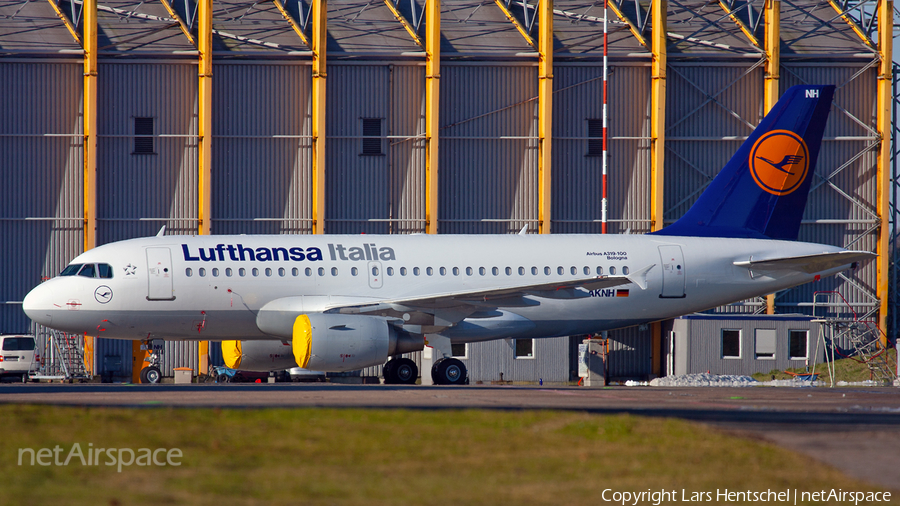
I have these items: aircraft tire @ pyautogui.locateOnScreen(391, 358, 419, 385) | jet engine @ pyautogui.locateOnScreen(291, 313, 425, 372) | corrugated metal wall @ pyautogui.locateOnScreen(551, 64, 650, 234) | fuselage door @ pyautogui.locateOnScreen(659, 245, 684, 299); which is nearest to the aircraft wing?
fuselage door @ pyautogui.locateOnScreen(659, 245, 684, 299)

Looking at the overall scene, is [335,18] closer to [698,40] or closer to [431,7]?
[431,7]

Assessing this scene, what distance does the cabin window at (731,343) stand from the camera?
31.9 m

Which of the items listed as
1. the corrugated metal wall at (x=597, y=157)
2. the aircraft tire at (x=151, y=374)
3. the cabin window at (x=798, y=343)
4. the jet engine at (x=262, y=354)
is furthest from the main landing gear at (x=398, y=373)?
the cabin window at (x=798, y=343)

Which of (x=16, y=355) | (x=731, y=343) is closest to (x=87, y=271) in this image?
(x=16, y=355)

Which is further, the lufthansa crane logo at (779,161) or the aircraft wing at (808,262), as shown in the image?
the lufthansa crane logo at (779,161)

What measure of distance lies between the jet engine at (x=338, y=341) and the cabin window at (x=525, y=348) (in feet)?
42.4

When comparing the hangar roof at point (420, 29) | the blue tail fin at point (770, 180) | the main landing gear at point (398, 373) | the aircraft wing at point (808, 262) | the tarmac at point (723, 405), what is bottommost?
the main landing gear at point (398, 373)

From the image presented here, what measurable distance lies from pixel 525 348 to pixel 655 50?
36.9 feet

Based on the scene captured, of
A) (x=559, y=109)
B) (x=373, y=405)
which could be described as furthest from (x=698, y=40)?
(x=373, y=405)

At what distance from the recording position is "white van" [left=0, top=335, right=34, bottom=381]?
3053 cm

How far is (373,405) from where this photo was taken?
13.4 meters

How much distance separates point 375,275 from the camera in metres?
22.8

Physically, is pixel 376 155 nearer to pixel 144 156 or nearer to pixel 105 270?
pixel 144 156

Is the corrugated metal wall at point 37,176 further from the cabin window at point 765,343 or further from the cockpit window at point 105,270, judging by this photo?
the cabin window at point 765,343
